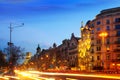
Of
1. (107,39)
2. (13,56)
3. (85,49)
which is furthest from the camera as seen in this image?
(85,49)

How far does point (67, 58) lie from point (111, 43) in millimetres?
43903

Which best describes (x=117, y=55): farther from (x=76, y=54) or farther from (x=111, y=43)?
(x=76, y=54)

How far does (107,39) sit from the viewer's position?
438ft

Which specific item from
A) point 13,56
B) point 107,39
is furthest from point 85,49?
point 13,56

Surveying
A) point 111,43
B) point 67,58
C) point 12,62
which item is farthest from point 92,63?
point 12,62

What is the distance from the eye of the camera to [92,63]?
139375 mm

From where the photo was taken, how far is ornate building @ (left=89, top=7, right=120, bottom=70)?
129000mm

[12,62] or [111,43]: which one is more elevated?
[111,43]

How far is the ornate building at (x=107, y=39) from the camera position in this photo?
12900 cm

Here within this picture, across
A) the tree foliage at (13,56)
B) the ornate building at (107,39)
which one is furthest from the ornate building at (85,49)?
the tree foliage at (13,56)

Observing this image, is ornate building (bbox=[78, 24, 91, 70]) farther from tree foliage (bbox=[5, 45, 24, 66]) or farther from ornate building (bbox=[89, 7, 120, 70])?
tree foliage (bbox=[5, 45, 24, 66])

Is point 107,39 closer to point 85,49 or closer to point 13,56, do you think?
point 85,49

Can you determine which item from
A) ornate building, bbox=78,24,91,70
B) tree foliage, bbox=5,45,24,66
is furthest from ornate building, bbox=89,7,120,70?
tree foliage, bbox=5,45,24,66

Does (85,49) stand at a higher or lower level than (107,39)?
lower
